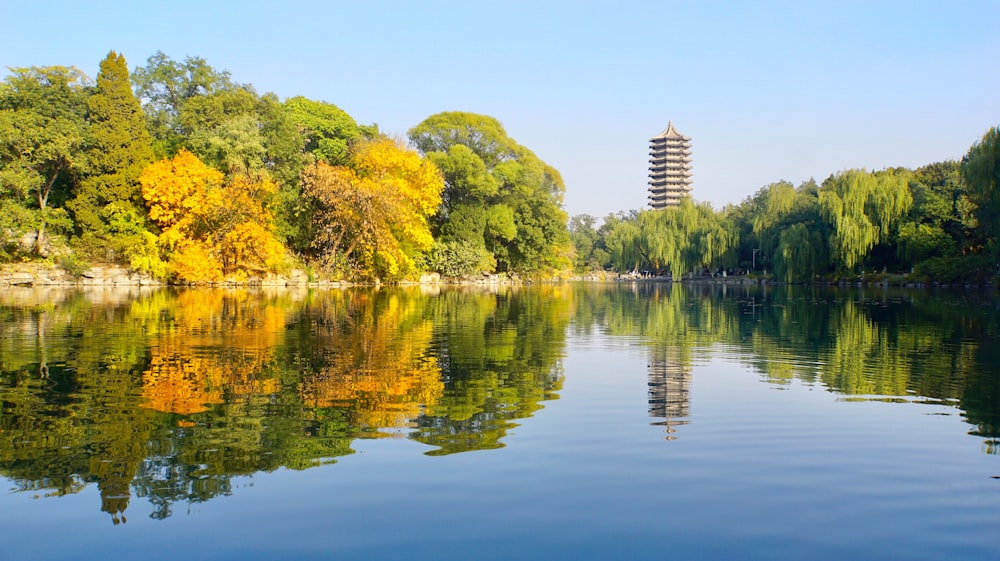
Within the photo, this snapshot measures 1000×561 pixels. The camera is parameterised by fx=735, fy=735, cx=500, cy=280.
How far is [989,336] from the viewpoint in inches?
613

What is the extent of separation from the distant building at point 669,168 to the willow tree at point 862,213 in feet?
240

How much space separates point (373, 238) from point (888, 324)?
29710mm

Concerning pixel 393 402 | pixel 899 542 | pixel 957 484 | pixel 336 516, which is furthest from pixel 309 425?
pixel 957 484

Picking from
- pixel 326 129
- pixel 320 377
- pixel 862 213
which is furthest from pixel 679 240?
pixel 320 377

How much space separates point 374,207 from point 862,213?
31.0 m

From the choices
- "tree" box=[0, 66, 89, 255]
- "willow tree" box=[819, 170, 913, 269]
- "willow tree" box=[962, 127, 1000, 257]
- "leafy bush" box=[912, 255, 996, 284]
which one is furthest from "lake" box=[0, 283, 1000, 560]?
"willow tree" box=[819, 170, 913, 269]

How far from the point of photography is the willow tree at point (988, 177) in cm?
3719

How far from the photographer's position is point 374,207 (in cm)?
4203

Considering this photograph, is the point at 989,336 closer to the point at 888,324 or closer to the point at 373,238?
the point at 888,324

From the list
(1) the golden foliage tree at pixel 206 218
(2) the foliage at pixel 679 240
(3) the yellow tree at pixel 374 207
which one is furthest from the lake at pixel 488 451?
(2) the foliage at pixel 679 240

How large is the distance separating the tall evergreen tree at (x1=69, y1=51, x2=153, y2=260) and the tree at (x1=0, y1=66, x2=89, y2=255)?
2.89 ft

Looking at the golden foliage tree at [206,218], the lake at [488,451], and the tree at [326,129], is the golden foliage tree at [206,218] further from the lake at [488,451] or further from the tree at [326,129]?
the lake at [488,451]

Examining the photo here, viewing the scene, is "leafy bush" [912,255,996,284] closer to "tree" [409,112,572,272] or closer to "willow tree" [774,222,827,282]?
"willow tree" [774,222,827,282]

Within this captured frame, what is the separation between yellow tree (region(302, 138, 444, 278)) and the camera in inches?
1640
